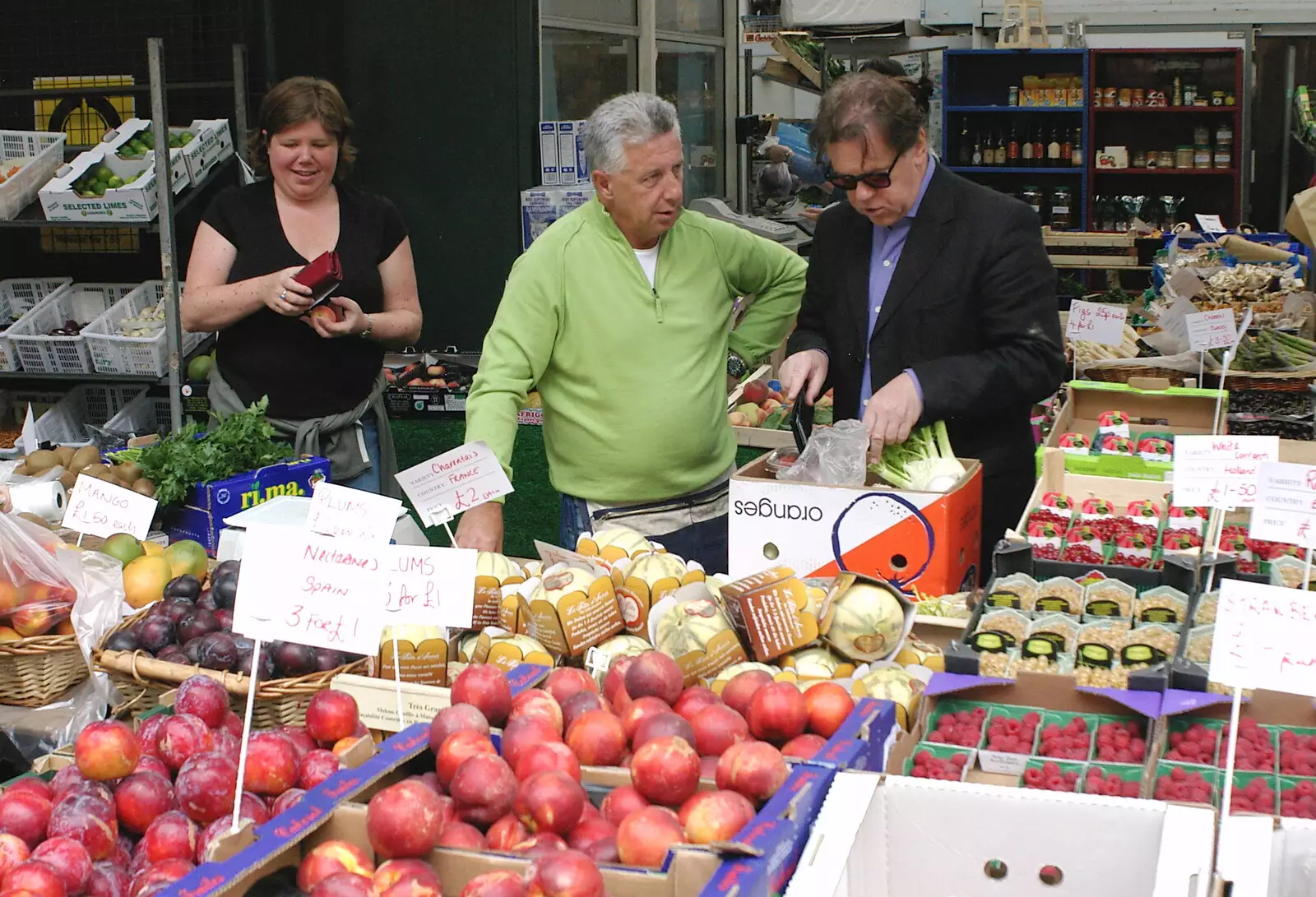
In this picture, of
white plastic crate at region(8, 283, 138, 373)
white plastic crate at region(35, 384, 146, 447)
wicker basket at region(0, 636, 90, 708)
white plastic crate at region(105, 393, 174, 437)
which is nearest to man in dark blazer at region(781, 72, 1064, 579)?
wicker basket at region(0, 636, 90, 708)

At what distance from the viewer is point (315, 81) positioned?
3686mm

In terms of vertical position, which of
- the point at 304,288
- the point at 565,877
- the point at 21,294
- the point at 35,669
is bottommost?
the point at 35,669

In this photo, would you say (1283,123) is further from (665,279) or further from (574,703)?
(574,703)

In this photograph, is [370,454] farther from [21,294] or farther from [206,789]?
[21,294]

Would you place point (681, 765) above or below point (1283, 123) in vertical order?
below

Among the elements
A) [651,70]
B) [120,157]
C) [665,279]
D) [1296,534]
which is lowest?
[1296,534]

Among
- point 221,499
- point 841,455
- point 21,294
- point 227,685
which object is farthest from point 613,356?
point 21,294

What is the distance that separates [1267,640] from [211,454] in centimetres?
271

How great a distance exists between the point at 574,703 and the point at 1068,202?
9.62 m

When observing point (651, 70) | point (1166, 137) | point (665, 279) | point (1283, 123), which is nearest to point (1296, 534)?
point (665, 279)

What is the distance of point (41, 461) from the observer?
160 inches

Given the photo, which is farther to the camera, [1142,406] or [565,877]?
[1142,406]

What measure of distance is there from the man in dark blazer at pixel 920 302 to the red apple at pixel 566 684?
1163mm

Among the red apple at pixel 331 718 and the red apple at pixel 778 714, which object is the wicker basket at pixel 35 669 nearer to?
the red apple at pixel 331 718
